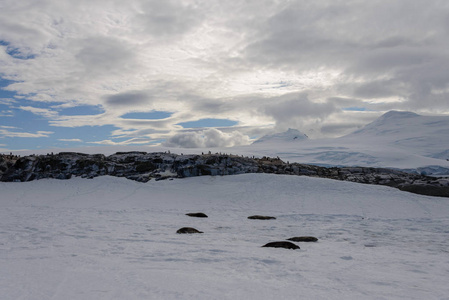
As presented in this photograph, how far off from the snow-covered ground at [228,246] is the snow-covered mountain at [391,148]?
3313 centimetres

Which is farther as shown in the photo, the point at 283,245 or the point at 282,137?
the point at 282,137

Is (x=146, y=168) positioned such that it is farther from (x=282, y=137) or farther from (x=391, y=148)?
(x=282, y=137)

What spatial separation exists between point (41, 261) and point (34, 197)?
18174 millimetres

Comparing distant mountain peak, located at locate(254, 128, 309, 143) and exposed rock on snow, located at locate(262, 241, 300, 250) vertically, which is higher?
distant mountain peak, located at locate(254, 128, 309, 143)

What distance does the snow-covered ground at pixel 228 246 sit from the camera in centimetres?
573

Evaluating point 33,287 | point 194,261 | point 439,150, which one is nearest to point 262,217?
point 194,261

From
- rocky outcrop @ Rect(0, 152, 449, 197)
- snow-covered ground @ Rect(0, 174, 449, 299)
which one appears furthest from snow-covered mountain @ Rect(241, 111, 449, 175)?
snow-covered ground @ Rect(0, 174, 449, 299)

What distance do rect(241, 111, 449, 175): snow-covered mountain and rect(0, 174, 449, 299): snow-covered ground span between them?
33126 millimetres

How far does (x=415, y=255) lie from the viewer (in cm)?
950

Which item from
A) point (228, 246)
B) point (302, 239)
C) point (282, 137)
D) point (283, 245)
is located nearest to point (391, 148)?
point (282, 137)

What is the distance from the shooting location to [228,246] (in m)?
9.77

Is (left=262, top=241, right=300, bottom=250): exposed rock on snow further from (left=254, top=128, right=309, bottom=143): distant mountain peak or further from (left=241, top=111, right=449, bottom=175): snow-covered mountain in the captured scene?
(left=254, top=128, right=309, bottom=143): distant mountain peak

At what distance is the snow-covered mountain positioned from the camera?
52.4 metres

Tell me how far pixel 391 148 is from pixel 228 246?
232 feet
